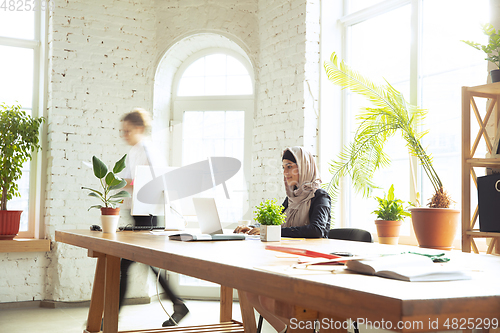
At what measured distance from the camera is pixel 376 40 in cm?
393

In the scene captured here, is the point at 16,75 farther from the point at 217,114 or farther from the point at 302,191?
the point at 302,191

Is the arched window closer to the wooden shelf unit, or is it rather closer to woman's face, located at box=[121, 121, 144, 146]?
woman's face, located at box=[121, 121, 144, 146]

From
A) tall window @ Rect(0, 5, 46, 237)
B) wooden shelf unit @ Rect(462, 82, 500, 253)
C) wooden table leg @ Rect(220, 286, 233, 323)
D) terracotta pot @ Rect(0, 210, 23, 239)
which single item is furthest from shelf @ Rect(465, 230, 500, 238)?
tall window @ Rect(0, 5, 46, 237)

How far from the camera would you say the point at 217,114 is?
484 centimetres

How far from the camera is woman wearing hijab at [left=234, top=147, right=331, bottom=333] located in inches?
96.3

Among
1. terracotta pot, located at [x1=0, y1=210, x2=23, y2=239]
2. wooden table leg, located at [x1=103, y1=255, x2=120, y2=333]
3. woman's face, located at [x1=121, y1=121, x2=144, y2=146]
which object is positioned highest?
woman's face, located at [x1=121, y1=121, x2=144, y2=146]

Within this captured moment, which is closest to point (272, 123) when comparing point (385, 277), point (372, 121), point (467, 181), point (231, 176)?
point (231, 176)

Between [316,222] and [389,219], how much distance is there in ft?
2.95

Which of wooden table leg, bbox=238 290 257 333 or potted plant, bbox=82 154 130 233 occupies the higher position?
potted plant, bbox=82 154 130 233

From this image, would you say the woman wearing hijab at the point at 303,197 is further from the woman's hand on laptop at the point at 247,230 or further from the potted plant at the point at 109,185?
the potted plant at the point at 109,185

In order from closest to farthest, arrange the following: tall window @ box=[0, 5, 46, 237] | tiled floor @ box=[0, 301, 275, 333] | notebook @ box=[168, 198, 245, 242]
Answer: notebook @ box=[168, 198, 245, 242] → tiled floor @ box=[0, 301, 275, 333] → tall window @ box=[0, 5, 46, 237]

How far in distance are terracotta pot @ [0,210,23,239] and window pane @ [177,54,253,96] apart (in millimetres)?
1968

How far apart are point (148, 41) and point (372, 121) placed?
2.50m

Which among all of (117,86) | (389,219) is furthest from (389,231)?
(117,86)
